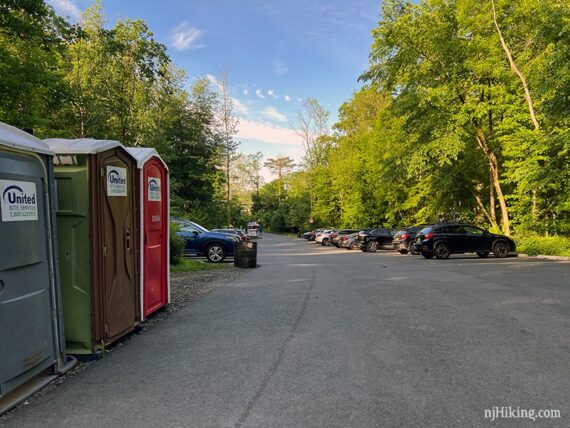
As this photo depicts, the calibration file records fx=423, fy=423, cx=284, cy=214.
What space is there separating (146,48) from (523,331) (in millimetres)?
16225

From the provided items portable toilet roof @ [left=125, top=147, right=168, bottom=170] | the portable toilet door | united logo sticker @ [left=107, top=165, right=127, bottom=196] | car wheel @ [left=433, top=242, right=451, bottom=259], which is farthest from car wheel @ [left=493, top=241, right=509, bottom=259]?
the portable toilet door

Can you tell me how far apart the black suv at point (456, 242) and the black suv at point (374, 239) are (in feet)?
28.3

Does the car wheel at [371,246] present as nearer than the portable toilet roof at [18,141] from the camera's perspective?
No

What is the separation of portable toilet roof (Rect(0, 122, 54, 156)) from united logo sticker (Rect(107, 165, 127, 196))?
953 millimetres

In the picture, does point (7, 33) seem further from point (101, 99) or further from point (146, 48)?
point (101, 99)

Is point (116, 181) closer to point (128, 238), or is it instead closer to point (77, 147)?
point (77, 147)

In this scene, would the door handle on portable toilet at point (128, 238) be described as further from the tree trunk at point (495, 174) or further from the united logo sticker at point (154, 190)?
the tree trunk at point (495, 174)

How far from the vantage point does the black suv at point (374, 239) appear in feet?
92.6

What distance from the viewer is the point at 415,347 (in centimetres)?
521

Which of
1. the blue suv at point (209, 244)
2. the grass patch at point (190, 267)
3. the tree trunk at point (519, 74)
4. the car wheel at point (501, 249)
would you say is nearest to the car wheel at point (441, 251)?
the car wheel at point (501, 249)

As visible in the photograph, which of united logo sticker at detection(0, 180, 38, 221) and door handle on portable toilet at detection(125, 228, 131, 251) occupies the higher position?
united logo sticker at detection(0, 180, 38, 221)

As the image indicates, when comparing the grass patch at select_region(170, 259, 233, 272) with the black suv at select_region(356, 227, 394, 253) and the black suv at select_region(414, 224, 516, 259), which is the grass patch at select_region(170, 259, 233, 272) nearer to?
the black suv at select_region(414, 224, 516, 259)

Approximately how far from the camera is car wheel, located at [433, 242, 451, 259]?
1914cm

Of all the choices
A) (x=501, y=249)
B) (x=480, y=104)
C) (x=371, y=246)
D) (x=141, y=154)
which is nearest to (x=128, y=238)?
(x=141, y=154)
